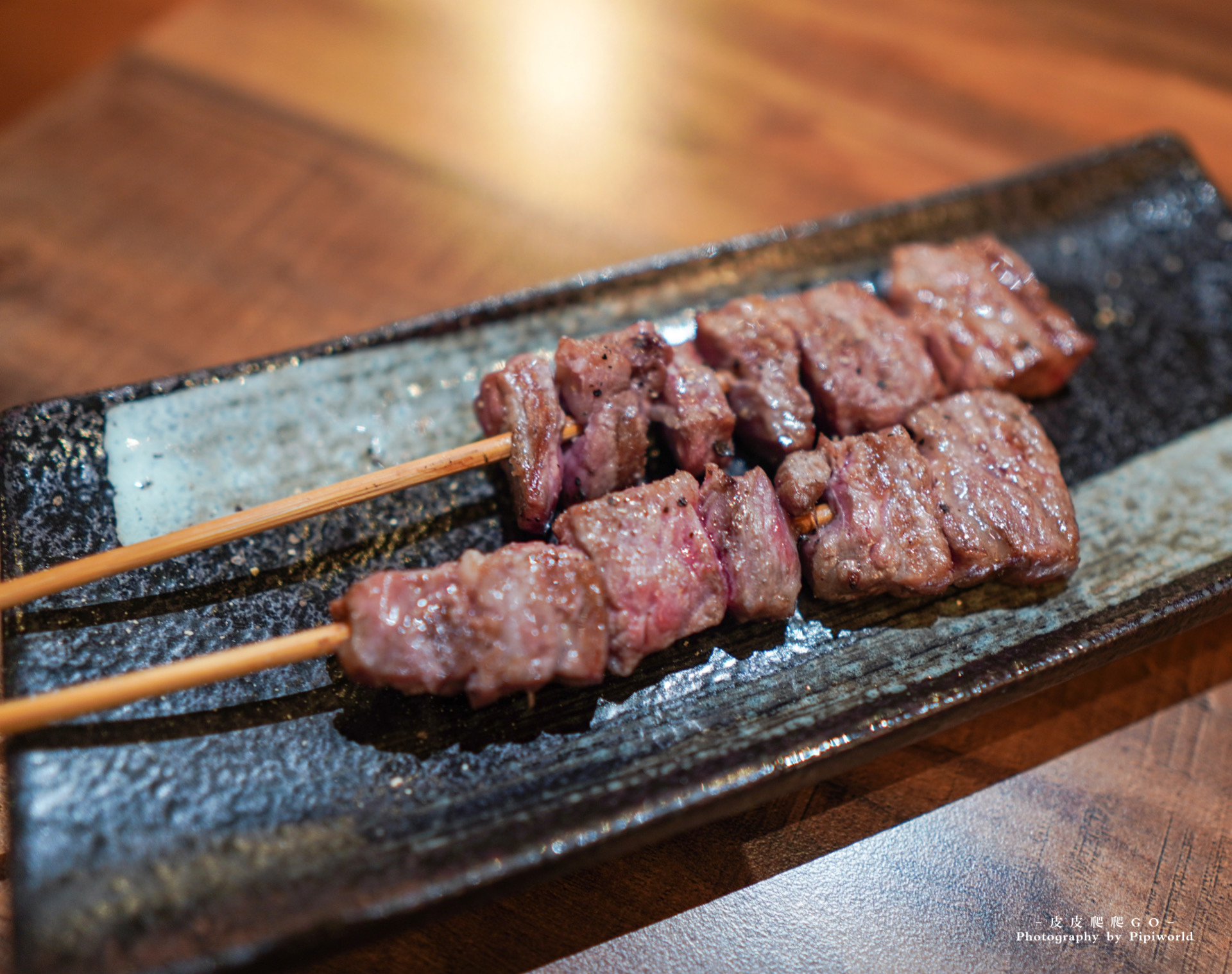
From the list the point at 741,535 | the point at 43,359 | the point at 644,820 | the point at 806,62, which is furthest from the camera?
the point at 806,62

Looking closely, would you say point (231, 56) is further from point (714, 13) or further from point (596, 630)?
point (596, 630)

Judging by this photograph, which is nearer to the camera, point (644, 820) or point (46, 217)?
point (644, 820)

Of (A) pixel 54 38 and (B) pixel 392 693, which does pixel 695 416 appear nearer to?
(B) pixel 392 693

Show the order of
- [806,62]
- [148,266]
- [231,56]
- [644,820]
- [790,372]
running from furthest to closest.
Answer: [806,62]
[231,56]
[148,266]
[790,372]
[644,820]

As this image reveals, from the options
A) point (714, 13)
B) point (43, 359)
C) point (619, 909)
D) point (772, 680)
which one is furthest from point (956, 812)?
point (714, 13)

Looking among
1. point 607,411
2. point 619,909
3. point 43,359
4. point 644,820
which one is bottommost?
point 619,909

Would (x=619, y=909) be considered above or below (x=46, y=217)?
below

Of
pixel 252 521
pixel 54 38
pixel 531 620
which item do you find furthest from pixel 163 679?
pixel 54 38
